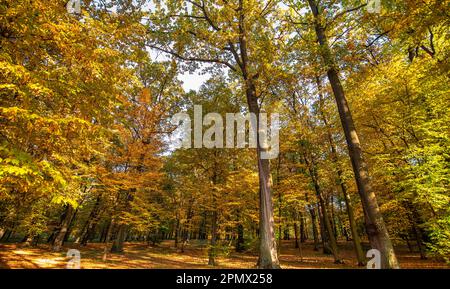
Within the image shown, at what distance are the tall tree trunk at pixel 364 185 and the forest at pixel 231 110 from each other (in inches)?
1.5

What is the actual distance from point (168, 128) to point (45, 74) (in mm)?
14029

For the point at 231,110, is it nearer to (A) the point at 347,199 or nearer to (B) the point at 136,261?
(A) the point at 347,199

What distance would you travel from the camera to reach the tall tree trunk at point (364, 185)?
6796 millimetres

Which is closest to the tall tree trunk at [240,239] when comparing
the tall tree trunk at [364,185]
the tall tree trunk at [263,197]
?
the tall tree trunk at [263,197]

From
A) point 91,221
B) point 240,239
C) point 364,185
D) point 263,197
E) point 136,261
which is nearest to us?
point 364,185

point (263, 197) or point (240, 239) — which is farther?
point (240, 239)

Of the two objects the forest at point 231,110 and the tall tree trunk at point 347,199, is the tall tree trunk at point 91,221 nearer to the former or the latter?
the forest at point 231,110

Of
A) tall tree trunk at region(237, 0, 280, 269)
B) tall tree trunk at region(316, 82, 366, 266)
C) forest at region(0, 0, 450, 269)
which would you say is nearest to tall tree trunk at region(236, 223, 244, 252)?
forest at region(0, 0, 450, 269)

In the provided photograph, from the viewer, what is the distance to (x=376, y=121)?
13742 mm

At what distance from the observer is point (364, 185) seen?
763cm

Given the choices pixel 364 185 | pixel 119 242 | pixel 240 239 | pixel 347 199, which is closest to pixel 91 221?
pixel 119 242

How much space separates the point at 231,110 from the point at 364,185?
1095cm
